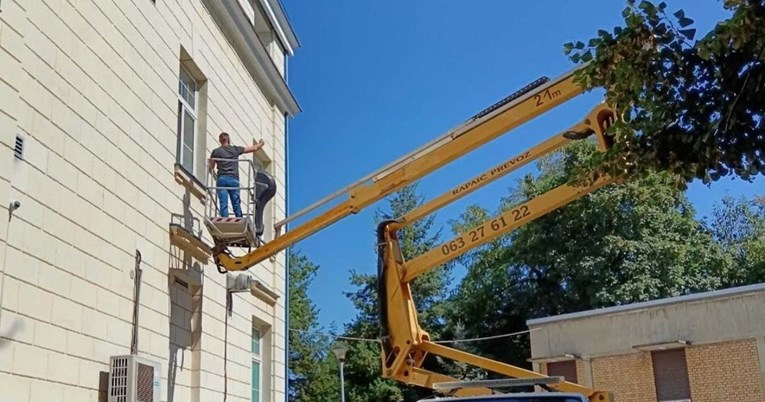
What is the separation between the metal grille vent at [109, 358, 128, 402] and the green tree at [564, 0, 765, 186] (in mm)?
5121

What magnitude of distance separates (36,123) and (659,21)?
5.17m

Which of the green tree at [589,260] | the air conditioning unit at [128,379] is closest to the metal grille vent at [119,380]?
the air conditioning unit at [128,379]

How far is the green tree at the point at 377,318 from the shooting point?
39.1 metres

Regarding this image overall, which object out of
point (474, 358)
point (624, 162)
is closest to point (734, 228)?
Answer: point (474, 358)

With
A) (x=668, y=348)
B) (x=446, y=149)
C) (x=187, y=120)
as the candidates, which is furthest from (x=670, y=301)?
(x=187, y=120)

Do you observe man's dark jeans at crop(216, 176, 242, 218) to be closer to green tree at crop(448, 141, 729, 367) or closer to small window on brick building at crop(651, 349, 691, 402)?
small window on brick building at crop(651, 349, 691, 402)

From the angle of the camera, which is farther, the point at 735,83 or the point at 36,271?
the point at 36,271

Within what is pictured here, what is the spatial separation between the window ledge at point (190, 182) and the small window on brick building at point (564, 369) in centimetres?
1756

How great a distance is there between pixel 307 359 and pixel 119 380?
34399 mm

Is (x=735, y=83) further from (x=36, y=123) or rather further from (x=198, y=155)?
(x=198, y=155)

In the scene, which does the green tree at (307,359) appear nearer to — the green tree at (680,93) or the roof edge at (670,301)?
the roof edge at (670,301)

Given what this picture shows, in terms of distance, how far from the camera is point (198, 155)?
11.8 metres

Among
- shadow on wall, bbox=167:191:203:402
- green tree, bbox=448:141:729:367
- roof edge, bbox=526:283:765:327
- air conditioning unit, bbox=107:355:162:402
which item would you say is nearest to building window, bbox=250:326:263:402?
shadow on wall, bbox=167:191:203:402

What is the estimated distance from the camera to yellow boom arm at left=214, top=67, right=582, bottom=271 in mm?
12031
